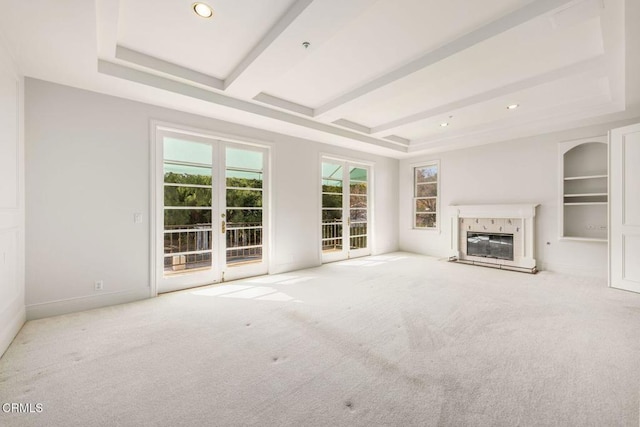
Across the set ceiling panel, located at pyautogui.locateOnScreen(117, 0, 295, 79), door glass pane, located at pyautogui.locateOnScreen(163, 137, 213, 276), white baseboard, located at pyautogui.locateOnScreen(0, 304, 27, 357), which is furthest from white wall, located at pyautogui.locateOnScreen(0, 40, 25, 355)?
door glass pane, located at pyautogui.locateOnScreen(163, 137, 213, 276)

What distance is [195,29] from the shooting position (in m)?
2.58

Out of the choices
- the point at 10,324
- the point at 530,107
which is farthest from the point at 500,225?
the point at 10,324

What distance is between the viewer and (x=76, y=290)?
127 inches

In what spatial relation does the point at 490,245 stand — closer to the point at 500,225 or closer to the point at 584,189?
the point at 500,225

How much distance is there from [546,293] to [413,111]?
334 centimetres

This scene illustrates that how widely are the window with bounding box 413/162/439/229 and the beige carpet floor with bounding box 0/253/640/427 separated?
349 centimetres

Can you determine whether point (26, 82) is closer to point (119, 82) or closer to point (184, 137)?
point (119, 82)

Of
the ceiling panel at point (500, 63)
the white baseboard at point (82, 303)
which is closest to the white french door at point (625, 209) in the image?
the ceiling panel at point (500, 63)

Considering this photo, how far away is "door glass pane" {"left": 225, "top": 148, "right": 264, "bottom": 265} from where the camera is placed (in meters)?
4.57

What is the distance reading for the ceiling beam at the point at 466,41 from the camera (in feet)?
7.20

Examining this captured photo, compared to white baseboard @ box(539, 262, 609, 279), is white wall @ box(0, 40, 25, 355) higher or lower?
higher

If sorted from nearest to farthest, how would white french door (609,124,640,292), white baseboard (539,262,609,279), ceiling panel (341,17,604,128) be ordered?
ceiling panel (341,17,604,128)
white french door (609,124,640,292)
white baseboard (539,262,609,279)

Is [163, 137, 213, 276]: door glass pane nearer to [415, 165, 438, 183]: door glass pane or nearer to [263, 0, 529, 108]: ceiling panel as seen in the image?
[263, 0, 529, 108]: ceiling panel

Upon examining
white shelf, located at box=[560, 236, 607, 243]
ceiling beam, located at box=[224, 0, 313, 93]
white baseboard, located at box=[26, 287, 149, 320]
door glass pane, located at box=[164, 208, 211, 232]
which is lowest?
white baseboard, located at box=[26, 287, 149, 320]
